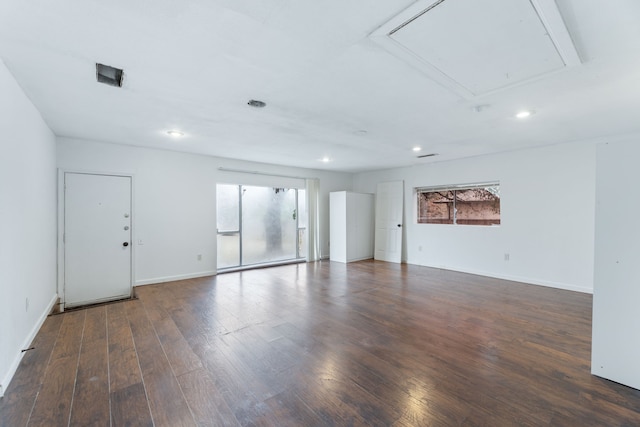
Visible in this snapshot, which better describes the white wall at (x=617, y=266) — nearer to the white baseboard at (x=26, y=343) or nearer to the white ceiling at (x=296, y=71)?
the white ceiling at (x=296, y=71)

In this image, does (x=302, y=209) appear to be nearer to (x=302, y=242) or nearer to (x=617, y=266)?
(x=302, y=242)

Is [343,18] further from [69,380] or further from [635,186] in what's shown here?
[69,380]

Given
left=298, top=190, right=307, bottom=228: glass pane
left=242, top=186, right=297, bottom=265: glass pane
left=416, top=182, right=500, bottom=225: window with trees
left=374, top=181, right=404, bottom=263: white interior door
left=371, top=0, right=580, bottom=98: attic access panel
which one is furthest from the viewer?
left=298, top=190, right=307, bottom=228: glass pane

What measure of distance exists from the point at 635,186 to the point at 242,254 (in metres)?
6.00

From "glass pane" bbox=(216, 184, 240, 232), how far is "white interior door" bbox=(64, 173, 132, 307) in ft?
5.50

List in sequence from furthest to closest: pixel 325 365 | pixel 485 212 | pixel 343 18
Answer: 1. pixel 485 212
2. pixel 325 365
3. pixel 343 18

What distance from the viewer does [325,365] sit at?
2.34m

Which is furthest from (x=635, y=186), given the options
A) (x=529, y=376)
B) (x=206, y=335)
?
(x=206, y=335)

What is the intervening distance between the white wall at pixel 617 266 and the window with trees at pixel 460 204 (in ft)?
A: 11.1

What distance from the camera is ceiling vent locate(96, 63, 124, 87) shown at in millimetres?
2168

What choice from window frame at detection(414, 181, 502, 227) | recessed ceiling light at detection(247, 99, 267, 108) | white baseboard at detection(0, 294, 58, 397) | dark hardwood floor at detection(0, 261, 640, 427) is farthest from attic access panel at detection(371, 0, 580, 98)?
window frame at detection(414, 181, 502, 227)

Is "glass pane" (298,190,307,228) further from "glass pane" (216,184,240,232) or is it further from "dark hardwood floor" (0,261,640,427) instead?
"dark hardwood floor" (0,261,640,427)

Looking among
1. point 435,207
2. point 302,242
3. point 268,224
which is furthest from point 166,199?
point 435,207

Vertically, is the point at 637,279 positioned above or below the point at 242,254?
above
